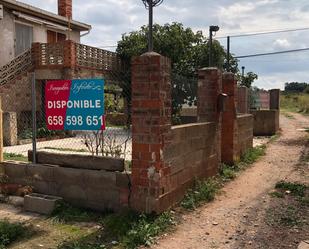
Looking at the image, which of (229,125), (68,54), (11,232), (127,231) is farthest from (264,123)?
(11,232)

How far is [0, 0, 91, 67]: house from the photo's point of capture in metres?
18.3

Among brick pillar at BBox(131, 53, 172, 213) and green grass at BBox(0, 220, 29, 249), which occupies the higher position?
brick pillar at BBox(131, 53, 172, 213)

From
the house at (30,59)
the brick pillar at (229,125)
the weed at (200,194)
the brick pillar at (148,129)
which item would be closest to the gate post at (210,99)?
the brick pillar at (229,125)

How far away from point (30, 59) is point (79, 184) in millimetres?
13045

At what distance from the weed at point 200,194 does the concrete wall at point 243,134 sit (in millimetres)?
3272

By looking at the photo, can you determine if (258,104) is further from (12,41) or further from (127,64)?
(12,41)

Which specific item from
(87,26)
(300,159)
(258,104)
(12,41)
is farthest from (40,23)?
(300,159)

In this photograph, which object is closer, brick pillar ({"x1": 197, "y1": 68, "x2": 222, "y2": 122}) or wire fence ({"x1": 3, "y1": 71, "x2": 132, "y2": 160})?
brick pillar ({"x1": 197, "y1": 68, "x2": 222, "y2": 122})

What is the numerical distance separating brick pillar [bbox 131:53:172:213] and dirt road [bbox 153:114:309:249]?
0.64 meters

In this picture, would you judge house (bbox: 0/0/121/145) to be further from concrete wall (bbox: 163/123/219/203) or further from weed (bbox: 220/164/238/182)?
concrete wall (bbox: 163/123/219/203)

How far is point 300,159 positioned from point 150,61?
7.32m

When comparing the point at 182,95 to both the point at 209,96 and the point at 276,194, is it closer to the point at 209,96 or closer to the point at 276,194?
the point at 209,96

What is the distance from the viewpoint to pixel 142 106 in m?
5.79

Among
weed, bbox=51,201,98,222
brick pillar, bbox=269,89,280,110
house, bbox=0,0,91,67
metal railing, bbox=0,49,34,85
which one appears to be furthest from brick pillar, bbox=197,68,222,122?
brick pillar, bbox=269,89,280,110
